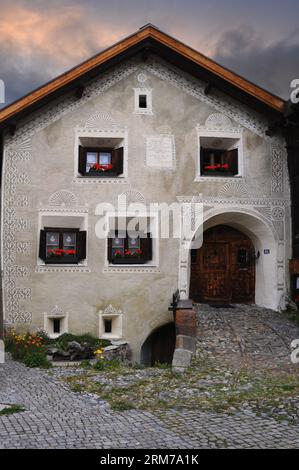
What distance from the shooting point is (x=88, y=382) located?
8.68 meters

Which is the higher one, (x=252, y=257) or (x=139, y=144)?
(x=139, y=144)

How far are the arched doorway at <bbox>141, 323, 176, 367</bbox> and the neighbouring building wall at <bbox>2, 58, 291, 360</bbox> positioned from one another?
1.16 meters

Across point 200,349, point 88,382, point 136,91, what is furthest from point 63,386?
point 136,91

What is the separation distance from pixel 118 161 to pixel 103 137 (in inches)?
30.7

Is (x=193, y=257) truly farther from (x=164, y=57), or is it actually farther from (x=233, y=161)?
(x=164, y=57)

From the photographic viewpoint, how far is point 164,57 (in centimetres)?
1402

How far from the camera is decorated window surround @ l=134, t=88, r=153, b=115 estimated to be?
543 inches

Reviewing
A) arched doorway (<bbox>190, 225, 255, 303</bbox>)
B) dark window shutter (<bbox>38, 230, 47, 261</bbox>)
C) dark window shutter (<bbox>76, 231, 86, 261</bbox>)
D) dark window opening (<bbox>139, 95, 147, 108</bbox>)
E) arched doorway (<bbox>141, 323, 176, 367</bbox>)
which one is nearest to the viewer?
dark window shutter (<bbox>38, 230, 47, 261</bbox>)

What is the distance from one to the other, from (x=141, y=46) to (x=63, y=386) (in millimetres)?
9532

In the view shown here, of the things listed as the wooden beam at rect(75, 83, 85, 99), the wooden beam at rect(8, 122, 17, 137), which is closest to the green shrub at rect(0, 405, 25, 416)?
the wooden beam at rect(8, 122, 17, 137)

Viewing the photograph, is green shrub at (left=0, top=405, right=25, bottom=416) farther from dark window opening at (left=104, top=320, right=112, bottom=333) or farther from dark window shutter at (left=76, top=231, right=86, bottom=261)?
dark window shutter at (left=76, top=231, right=86, bottom=261)
